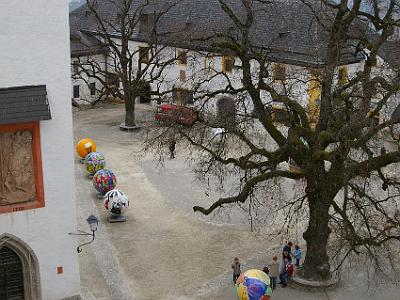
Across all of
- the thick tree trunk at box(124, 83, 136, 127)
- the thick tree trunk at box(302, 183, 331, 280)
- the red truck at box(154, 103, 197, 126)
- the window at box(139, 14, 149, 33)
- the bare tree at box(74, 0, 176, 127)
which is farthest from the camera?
the window at box(139, 14, 149, 33)

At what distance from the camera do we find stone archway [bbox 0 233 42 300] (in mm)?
18141

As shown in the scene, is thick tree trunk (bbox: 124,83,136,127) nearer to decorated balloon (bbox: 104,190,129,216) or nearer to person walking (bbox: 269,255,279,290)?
decorated balloon (bbox: 104,190,129,216)

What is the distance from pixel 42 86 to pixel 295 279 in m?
9.70

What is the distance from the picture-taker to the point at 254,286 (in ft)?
60.6

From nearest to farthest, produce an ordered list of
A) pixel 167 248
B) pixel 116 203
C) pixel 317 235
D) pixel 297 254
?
pixel 317 235, pixel 297 254, pixel 167 248, pixel 116 203

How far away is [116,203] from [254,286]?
913 cm

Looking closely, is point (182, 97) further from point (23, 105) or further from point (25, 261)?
point (23, 105)

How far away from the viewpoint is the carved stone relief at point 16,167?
17.5 m

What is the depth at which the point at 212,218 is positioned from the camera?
26750 millimetres

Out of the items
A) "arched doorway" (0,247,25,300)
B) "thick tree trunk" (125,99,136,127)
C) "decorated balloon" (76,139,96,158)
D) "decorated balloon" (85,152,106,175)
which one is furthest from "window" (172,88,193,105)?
"arched doorway" (0,247,25,300)

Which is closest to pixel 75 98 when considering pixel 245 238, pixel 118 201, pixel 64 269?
pixel 118 201

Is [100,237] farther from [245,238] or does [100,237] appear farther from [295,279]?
[295,279]

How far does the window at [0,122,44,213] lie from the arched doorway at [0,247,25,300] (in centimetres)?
146

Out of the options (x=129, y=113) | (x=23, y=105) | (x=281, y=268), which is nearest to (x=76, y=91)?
(x=129, y=113)
